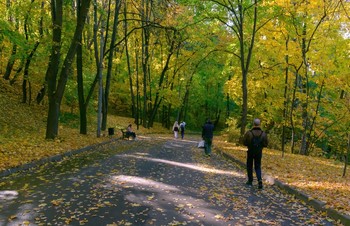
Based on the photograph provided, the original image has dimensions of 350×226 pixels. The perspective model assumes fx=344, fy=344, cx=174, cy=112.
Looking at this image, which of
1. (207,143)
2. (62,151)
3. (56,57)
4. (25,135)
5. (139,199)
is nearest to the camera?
(139,199)

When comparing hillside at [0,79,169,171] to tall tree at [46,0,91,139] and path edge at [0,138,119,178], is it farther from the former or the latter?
tall tree at [46,0,91,139]

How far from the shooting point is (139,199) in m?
7.14

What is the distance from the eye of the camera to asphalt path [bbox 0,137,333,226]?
5.91 m

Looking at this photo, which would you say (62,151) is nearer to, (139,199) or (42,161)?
(42,161)

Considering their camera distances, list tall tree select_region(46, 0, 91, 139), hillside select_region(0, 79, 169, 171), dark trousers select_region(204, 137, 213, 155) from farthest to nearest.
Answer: dark trousers select_region(204, 137, 213, 155) < tall tree select_region(46, 0, 91, 139) < hillside select_region(0, 79, 169, 171)

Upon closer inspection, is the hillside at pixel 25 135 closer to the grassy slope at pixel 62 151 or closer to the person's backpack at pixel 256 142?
the grassy slope at pixel 62 151

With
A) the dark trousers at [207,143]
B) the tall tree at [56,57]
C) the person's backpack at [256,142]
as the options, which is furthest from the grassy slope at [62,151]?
the dark trousers at [207,143]

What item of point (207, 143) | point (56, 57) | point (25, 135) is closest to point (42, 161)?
point (25, 135)

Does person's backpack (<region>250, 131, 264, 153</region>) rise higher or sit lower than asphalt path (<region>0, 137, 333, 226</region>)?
higher

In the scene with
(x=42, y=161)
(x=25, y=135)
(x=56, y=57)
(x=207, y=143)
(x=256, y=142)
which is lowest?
(x=42, y=161)

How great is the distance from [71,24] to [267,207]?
16.7 metres

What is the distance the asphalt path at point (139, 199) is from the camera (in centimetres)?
591

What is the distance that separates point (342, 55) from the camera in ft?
80.9

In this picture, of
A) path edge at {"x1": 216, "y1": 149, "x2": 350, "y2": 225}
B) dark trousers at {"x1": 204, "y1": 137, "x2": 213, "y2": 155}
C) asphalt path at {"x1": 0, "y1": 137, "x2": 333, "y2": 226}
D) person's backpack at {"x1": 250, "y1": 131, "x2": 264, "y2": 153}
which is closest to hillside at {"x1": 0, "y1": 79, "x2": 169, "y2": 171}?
asphalt path at {"x1": 0, "y1": 137, "x2": 333, "y2": 226}
